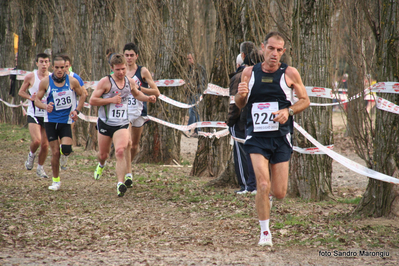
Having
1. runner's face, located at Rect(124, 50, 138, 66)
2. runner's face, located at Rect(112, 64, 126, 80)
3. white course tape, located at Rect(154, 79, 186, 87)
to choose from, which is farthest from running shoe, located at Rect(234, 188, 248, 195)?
white course tape, located at Rect(154, 79, 186, 87)

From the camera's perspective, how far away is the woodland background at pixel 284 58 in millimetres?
6039

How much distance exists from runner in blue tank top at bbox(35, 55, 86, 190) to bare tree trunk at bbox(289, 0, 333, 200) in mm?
4009

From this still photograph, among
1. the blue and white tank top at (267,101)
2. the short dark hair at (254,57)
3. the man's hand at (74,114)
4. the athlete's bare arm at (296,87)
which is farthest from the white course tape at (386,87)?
the man's hand at (74,114)

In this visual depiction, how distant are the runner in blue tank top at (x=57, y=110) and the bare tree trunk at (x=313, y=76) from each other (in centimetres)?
→ 401

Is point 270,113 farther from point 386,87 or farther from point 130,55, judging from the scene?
point 130,55

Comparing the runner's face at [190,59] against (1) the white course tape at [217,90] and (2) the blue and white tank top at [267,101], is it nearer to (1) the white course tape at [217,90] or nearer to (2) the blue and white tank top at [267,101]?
(1) the white course tape at [217,90]

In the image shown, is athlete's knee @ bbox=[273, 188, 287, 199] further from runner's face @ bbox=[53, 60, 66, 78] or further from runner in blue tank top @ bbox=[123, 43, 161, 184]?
runner's face @ bbox=[53, 60, 66, 78]

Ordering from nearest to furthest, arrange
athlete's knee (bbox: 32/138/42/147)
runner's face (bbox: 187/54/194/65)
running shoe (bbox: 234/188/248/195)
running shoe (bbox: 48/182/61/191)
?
running shoe (bbox: 234/188/248/195)
running shoe (bbox: 48/182/61/191)
athlete's knee (bbox: 32/138/42/147)
runner's face (bbox: 187/54/194/65)

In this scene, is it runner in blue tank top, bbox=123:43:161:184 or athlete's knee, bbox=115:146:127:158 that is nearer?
athlete's knee, bbox=115:146:127:158

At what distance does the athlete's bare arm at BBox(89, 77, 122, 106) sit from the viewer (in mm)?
8008

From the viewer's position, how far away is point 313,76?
743 cm

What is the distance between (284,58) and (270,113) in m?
2.78

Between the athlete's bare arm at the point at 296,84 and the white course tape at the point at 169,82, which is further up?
the white course tape at the point at 169,82

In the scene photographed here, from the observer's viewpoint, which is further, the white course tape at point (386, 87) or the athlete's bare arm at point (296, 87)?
the white course tape at point (386, 87)
